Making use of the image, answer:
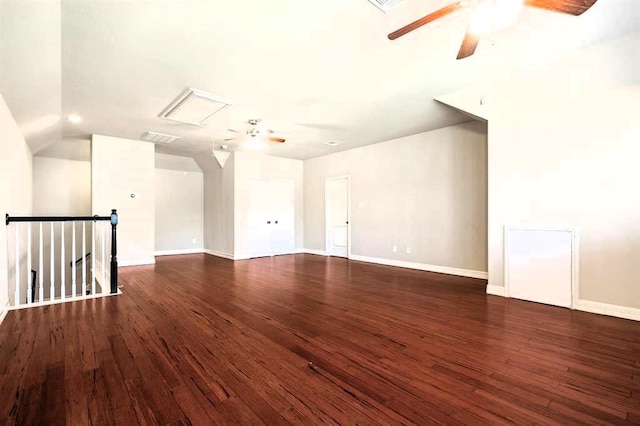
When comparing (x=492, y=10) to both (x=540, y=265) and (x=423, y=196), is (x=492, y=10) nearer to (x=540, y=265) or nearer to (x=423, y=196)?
(x=540, y=265)

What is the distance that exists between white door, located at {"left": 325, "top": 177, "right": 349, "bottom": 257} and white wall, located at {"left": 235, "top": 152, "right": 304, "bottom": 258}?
1052mm

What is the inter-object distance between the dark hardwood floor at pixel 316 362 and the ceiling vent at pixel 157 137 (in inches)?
125

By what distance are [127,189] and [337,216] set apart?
4637mm

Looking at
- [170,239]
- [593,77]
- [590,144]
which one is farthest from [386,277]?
[170,239]

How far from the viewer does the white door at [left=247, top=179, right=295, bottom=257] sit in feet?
23.6

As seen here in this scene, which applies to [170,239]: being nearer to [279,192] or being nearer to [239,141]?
[279,192]

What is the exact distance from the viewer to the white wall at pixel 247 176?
6.88 meters

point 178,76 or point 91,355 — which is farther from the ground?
point 178,76

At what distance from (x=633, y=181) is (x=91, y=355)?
201 inches

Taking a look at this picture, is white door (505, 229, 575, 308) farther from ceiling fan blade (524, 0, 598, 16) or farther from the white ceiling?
ceiling fan blade (524, 0, 598, 16)

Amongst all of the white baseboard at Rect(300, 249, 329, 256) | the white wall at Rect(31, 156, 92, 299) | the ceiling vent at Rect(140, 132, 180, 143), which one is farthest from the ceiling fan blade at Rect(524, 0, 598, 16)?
the white wall at Rect(31, 156, 92, 299)

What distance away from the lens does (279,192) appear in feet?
25.2

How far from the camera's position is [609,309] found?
3.00 meters

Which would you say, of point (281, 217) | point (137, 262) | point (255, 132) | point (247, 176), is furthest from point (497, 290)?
point (137, 262)
